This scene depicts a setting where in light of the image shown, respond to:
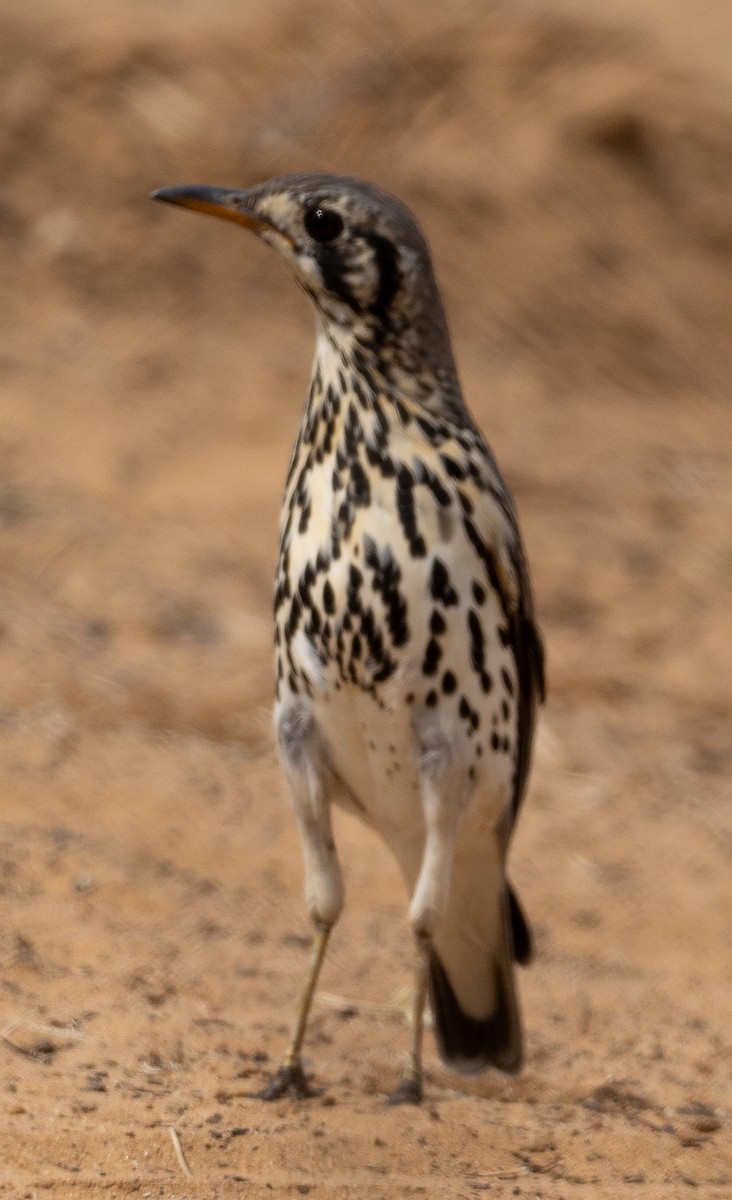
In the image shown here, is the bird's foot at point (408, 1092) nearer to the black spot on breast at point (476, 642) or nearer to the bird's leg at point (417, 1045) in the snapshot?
the bird's leg at point (417, 1045)

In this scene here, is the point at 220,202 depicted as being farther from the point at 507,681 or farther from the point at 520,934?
the point at 520,934

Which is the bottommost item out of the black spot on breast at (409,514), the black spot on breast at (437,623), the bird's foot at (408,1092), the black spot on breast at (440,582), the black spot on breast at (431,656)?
the bird's foot at (408,1092)

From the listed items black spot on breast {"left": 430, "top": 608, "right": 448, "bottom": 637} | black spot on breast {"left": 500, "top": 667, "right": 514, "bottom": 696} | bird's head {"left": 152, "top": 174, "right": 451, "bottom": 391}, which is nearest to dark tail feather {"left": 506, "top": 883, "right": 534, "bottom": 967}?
black spot on breast {"left": 500, "top": 667, "right": 514, "bottom": 696}

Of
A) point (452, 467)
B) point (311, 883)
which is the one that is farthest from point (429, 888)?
point (452, 467)

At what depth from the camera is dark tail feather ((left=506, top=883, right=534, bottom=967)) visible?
497 cm

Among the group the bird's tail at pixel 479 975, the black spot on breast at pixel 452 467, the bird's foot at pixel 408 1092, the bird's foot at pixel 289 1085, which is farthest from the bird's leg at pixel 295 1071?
the black spot on breast at pixel 452 467

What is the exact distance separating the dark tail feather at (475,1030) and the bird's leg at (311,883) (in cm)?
57

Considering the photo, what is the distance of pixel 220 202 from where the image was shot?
4340 millimetres

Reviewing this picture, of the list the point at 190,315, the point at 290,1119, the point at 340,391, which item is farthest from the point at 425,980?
the point at 190,315

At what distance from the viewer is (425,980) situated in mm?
4449

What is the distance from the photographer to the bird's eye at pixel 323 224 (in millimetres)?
4191

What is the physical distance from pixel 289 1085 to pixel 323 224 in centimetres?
224

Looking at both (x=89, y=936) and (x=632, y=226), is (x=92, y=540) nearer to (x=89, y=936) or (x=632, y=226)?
(x=89, y=936)

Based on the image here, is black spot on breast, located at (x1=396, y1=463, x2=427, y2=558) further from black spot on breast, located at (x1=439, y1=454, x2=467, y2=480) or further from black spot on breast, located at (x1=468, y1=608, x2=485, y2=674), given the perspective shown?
black spot on breast, located at (x1=468, y1=608, x2=485, y2=674)
